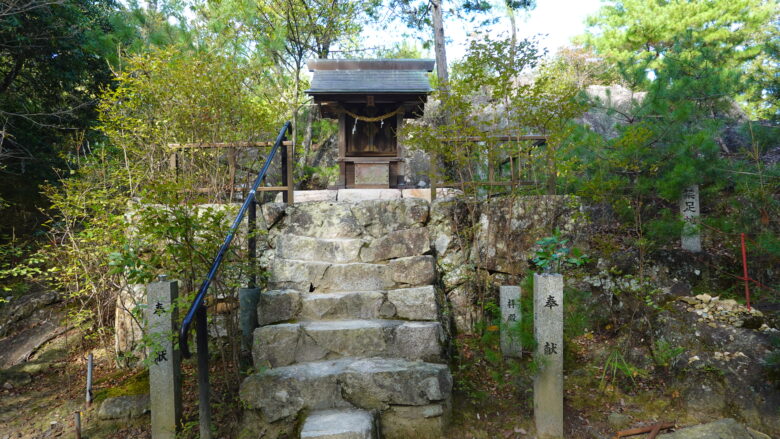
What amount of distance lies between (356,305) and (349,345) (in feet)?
1.52

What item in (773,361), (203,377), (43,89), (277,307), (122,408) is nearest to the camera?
(203,377)

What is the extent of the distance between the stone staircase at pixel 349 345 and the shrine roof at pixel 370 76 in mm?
3800

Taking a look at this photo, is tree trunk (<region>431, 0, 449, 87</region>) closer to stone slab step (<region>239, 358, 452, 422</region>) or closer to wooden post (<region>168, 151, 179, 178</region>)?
wooden post (<region>168, 151, 179, 178</region>)

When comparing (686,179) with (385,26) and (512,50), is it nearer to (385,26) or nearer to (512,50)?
(512,50)

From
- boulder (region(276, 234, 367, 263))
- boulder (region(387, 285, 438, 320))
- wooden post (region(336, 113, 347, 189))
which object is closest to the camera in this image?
boulder (region(387, 285, 438, 320))

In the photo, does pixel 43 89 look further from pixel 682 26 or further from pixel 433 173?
pixel 682 26

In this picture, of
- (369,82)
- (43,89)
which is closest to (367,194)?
(369,82)

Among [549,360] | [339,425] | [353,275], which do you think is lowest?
[339,425]

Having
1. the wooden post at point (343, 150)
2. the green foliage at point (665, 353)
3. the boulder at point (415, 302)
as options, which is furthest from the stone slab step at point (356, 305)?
the wooden post at point (343, 150)

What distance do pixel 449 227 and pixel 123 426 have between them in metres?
3.66

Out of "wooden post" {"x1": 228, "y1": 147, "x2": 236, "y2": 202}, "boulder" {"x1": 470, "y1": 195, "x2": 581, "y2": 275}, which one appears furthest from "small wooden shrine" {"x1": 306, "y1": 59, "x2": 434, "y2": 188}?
"boulder" {"x1": 470, "y1": 195, "x2": 581, "y2": 275}

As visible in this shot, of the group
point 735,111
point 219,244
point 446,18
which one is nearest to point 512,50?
point 219,244

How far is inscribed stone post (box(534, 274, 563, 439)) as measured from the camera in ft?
9.75

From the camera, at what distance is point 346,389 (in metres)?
2.86
